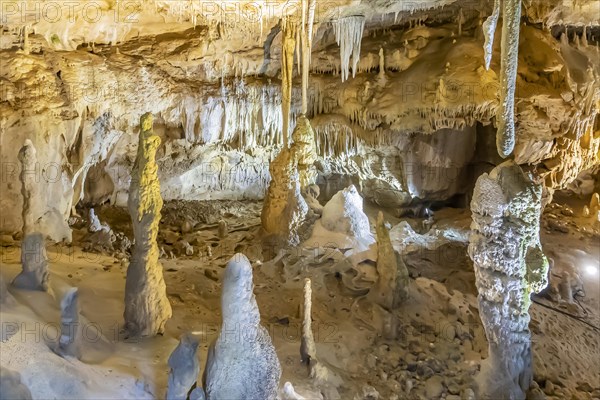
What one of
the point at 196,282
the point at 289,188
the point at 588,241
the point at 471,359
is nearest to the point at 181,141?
the point at 289,188

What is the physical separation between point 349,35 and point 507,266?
546 cm

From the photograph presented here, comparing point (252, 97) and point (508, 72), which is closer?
point (508, 72)

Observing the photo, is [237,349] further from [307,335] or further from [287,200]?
[287,200]

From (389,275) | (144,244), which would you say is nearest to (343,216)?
(389,275)

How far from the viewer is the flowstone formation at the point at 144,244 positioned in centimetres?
498

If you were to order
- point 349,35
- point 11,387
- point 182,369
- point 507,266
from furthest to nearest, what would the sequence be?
point 349,35, point 507,266, point 182,369, point 11,387

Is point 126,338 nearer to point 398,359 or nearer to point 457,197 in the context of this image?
point 398,359

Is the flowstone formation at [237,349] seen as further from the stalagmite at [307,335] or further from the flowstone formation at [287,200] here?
the flowstone formation at [287,200]

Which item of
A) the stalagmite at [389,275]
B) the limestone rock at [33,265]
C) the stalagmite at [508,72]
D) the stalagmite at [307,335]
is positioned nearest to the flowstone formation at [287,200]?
the stalagmite at [389,275]

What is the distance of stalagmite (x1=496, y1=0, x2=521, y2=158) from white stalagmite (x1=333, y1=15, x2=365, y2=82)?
3.66m

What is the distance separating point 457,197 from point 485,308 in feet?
27.8

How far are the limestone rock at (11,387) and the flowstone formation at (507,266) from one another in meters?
4.57

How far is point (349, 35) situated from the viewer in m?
9.38

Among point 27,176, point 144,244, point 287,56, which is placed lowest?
point 144,244
